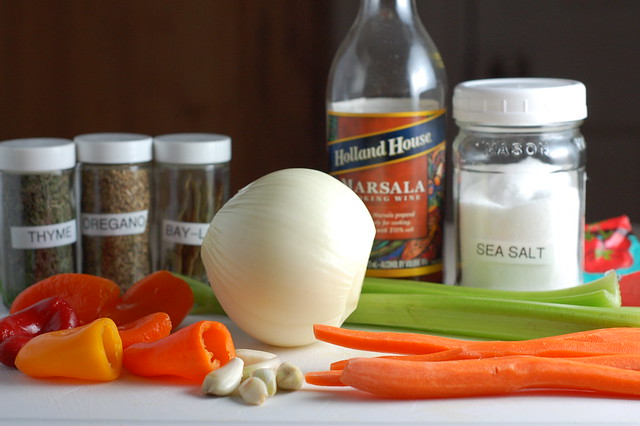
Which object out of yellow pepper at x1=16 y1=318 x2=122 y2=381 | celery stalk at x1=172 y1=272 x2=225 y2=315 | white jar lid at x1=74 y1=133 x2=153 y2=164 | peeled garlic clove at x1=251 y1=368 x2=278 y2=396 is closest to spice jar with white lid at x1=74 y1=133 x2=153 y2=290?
white jar lid at x1=74 y1=133 x2=153 y2=164

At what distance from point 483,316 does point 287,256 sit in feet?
0.83

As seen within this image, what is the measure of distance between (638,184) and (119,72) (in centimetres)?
99

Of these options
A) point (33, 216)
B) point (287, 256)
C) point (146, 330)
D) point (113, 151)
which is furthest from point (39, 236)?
point (287, 256)

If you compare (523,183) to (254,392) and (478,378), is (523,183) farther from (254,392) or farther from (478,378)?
(254,392)

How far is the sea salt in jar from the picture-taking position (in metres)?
1.13

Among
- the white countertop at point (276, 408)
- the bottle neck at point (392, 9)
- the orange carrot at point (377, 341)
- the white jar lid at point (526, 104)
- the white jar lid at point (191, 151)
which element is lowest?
the white countertop at point (276, 408)

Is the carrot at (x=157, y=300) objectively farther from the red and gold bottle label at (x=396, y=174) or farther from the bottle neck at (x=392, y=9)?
the bottle neck at (x=392, y=9)

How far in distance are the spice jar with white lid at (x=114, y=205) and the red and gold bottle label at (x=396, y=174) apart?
0.27 meters

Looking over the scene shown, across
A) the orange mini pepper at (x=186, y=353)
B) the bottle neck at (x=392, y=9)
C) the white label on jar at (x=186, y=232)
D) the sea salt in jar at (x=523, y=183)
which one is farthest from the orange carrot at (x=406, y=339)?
the bottle neck at (x=392, y=9)

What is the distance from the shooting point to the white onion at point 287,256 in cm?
97

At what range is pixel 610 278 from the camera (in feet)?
3.56

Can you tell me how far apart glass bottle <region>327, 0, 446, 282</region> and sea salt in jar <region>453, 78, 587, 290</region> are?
0.20 feet

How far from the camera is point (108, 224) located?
125cm

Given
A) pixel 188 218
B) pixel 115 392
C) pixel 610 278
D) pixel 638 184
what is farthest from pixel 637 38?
pixel 115 392
